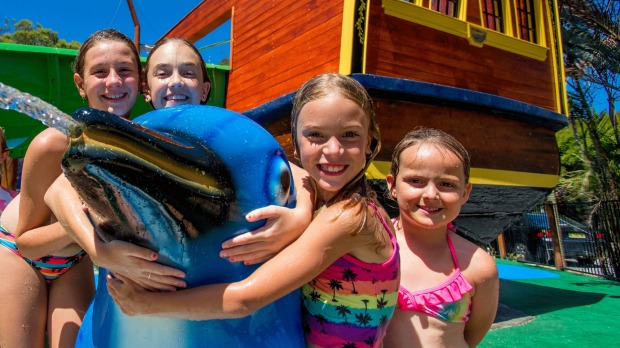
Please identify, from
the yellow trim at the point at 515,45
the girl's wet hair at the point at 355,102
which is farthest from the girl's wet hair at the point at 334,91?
the yellow trim at the point at 515,45

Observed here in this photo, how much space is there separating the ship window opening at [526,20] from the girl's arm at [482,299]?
188 inches

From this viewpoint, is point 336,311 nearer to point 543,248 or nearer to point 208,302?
point 208,302

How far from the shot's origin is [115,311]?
3.47 ft

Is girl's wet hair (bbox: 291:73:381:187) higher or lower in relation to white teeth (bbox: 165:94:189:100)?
lower

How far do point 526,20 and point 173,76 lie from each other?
5.39m

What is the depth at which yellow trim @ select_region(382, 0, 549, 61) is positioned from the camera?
425cm

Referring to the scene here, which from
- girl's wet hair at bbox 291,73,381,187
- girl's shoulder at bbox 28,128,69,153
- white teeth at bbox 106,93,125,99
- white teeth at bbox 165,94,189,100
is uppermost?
white teeth at bbox 106,93,125,99

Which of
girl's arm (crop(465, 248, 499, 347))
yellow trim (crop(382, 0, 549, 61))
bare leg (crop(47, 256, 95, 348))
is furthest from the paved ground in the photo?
bare leg (crop(47, 256, 95, 348))

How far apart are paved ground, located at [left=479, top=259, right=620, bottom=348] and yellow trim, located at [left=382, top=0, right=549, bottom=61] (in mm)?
2931

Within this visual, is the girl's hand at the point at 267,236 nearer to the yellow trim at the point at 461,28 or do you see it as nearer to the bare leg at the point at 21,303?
the bare leg at the point at 21,303

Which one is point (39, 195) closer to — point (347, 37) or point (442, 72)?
point (347, 37)

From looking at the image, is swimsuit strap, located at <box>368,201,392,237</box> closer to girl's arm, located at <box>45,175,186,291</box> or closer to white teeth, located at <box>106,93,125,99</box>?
girl's arm, located at <box>45,175,186,291</box>

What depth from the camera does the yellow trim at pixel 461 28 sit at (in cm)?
425

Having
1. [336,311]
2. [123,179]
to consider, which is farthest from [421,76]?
[123,179]
